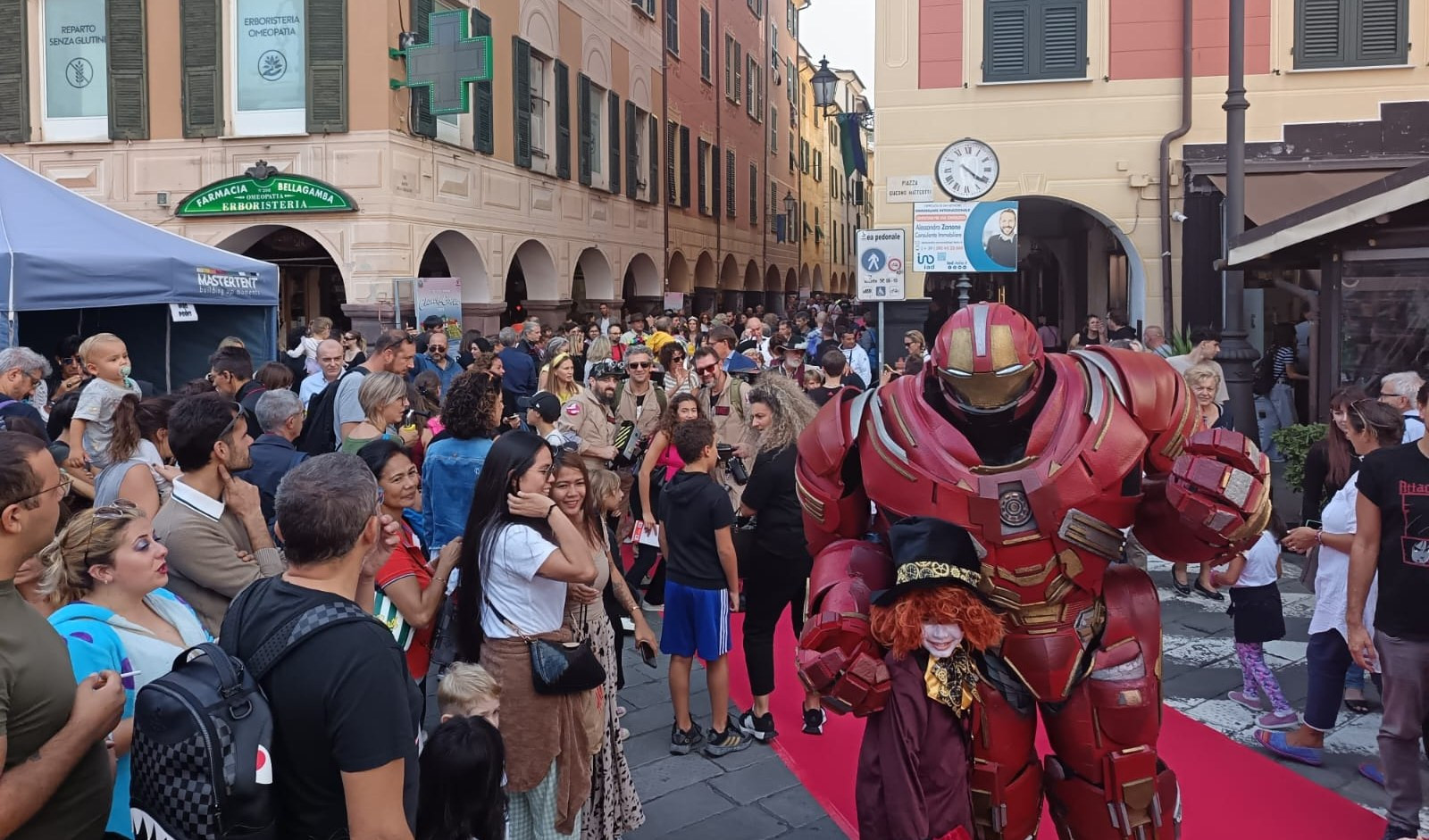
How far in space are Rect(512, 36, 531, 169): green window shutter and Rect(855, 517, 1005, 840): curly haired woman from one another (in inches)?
600

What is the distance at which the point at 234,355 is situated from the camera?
6.87 metres

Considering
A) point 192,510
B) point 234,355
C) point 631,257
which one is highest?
point 631,257

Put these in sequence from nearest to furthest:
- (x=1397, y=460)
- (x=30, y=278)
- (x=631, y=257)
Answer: (x=1397, y=460)
(x=30, y=278)
(x=631, y=257)

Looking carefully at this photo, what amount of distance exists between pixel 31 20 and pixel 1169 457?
15.6 meters

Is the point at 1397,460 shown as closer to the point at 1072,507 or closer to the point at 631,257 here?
the point at 1072,507

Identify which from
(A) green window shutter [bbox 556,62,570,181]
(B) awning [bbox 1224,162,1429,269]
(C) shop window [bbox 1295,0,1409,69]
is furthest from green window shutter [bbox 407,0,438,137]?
(C) shop window [bbox 1295,0,1409,69]

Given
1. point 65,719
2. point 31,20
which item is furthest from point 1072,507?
point 31,20

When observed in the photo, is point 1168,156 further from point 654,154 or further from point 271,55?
point 654,154

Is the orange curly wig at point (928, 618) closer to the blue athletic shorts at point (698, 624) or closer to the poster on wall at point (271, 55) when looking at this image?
the blue athletic shorts at point (698, 624)

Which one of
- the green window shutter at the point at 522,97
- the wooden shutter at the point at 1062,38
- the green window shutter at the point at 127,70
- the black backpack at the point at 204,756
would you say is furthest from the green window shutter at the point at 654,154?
the black backpack at the point at 204,756

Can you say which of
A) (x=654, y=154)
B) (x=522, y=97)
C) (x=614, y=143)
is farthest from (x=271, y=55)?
(x=654, y=154)

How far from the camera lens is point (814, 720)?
5.34 meters

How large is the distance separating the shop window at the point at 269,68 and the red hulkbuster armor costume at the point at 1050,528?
1248 cm

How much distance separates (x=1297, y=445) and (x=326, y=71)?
37.8 ft
